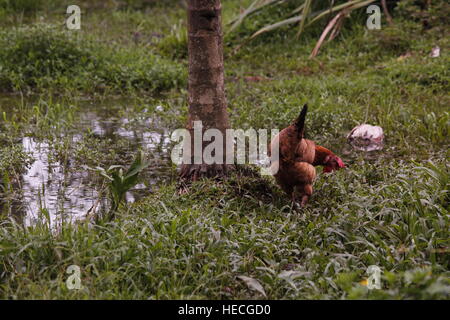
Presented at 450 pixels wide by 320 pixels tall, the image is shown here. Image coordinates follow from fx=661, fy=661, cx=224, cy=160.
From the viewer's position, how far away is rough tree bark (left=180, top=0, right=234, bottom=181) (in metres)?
4.99

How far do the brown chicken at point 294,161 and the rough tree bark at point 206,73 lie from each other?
1.97 ft

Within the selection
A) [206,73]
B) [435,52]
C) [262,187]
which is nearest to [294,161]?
[262,187]

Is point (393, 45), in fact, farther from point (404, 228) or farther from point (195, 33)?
point (404, 228)

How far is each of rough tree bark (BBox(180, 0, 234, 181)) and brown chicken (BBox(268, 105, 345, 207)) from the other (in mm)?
600

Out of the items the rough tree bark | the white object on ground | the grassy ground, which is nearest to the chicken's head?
the grassy ground

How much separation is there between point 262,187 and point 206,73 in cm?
98

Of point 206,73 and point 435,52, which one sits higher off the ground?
point 435,52

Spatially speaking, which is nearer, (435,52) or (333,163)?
(333,163)

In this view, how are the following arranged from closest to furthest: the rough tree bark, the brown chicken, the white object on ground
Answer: the brown chicken → the rough tree bark → the white object on ground

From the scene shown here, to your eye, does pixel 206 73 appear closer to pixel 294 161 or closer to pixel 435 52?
pixel 294 161

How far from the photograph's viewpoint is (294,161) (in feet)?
15.4

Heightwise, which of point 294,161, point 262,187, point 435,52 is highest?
point 435,52

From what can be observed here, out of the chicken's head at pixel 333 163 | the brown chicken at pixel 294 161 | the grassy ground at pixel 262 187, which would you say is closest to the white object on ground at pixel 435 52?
the grassy ground at pixel 262 187

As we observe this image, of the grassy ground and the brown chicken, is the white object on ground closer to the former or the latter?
the grassy ground
